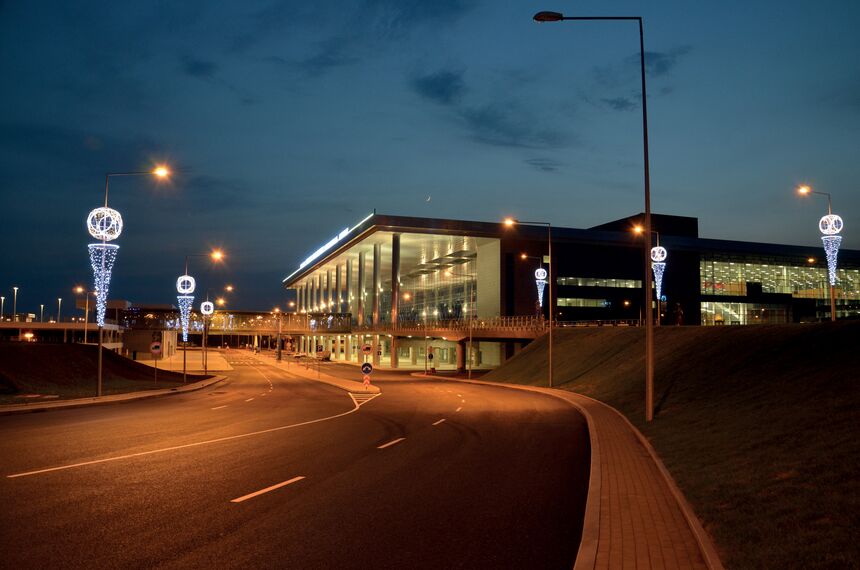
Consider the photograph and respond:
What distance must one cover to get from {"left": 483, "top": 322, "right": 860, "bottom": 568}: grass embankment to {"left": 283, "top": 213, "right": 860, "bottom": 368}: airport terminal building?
131ft

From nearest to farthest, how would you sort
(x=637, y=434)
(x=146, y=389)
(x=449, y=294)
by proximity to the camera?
(x=637, y=434) < (x=146, y=389) < (x=449, y=294)

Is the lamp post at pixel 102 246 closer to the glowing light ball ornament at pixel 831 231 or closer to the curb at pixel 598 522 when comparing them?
the curb at pixel 598 522

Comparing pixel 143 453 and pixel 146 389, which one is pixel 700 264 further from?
pixel 143 453

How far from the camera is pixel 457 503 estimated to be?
33.2ft

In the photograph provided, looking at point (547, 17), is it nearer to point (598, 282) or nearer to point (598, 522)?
point (598, 522)

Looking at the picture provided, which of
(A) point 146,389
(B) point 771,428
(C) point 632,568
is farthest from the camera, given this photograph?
(A) point 146,389

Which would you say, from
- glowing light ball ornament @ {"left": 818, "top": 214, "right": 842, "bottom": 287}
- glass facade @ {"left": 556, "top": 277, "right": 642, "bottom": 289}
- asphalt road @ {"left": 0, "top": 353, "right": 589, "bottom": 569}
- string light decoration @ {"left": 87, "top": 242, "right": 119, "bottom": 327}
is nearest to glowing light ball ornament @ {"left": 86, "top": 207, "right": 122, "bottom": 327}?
string light decoration @ {"left": 87, "top": 242, "right": 119, "bottom": 327}

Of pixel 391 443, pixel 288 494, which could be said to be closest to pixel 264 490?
pixel 288 494

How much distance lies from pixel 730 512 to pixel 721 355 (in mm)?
19046

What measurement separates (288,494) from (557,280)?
254ft

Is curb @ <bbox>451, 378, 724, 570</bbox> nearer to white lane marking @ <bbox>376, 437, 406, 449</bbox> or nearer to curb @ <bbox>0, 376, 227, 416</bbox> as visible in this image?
white lane marking @ <bbox>376, 437, 406, 449</bbox>

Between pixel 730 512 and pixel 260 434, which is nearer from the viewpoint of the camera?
pixel 730 512

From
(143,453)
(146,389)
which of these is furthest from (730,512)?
(146,389)

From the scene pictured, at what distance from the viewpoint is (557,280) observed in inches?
3361
